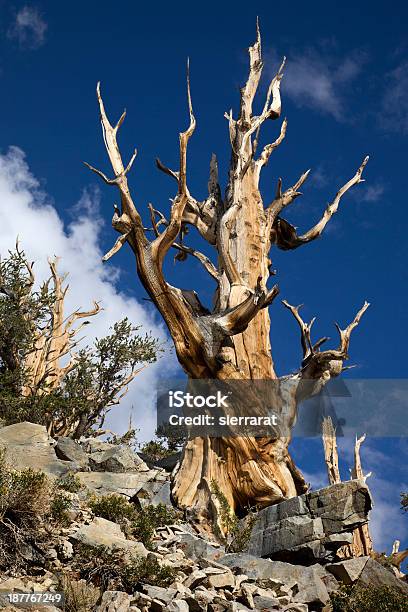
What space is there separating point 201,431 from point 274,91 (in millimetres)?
6589

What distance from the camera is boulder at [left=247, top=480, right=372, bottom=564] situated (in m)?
6.79

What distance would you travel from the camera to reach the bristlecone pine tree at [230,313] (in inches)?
334

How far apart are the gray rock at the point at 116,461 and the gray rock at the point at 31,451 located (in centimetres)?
56

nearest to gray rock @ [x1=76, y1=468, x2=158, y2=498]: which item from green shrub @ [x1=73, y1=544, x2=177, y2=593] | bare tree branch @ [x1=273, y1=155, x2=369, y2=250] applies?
green shrub @ [x1=73, y1=544, x2=177, y2=593]

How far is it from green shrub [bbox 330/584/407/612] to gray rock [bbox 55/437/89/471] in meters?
3.49

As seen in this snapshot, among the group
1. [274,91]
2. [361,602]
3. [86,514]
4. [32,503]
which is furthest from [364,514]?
[274,91]

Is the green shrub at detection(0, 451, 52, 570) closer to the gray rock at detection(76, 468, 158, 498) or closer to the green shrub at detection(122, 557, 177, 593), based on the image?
the green shrub at detection(122, 557, 177, 593)

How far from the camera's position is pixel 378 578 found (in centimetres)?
602

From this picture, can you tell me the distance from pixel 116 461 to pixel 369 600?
3.82m

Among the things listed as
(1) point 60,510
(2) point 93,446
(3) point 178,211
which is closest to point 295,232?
(3) point 178,211

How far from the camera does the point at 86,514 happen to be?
247 inches

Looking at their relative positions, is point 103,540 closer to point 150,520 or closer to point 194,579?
Answer: point 194,579

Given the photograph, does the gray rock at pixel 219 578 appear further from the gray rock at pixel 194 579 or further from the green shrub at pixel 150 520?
the green shrub at pixel 150 520

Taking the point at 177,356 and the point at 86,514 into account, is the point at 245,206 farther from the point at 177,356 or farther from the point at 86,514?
the point at 86,514
